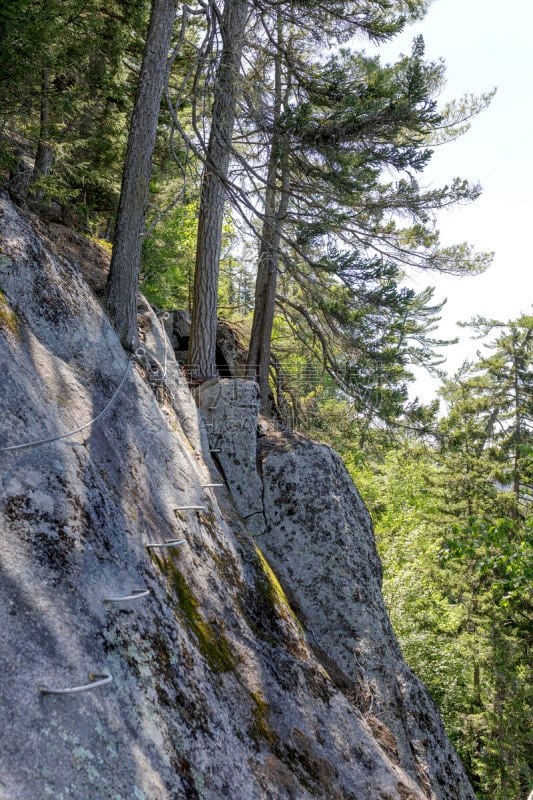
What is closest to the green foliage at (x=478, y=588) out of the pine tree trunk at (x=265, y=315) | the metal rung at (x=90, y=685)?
the pine tree trunk at (x=265, y=315)

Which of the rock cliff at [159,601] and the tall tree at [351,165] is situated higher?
the tall tree at [351,165]

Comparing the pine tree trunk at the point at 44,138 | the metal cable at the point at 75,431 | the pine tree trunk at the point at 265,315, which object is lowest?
the metal cable at the point at 75,431

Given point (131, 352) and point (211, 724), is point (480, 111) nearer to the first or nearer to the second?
point (131, 352)

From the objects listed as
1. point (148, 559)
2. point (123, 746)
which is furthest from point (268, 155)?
point (123, 746)

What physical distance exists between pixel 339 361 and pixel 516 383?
11351mm

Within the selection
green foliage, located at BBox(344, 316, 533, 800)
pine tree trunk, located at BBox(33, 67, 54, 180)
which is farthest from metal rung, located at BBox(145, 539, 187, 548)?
green foliage, located at BBox(344, 316, 533, 800)

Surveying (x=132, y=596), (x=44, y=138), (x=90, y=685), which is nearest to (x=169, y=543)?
(x=132, y=596)

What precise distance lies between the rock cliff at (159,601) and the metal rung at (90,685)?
3cm

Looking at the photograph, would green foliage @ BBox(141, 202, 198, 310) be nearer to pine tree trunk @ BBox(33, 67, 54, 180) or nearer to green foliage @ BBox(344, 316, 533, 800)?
pine tree trunk @ BBox(33, 67, 54, 180)

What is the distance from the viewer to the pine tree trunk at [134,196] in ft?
25.1

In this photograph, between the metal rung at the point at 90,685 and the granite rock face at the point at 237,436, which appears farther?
the granite rock face at the point at 237,436

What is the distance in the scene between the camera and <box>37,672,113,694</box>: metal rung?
3301 millimetres

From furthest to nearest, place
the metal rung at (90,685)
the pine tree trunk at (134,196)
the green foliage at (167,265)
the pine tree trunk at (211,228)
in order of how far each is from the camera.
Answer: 1. the green foliage at (167,265)
2. the pine tree trunk at (211,228)
3. the pine tree trunk at (134,196)
4. the metal rung at (90,685)

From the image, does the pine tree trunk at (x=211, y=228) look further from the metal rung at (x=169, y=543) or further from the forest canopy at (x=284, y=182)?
the metal rung at (x=169, y=543)
